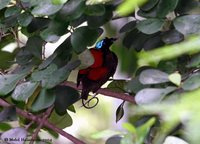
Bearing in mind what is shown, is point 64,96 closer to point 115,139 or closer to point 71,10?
point 115,139

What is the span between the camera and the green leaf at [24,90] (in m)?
0.86

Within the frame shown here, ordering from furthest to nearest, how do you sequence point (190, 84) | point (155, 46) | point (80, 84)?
1. point (80, 84)
2. point (155, 46)
3. point (190, 84)

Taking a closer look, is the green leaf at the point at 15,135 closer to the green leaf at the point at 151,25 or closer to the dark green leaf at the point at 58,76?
the dark green leaf at the point at 58,76

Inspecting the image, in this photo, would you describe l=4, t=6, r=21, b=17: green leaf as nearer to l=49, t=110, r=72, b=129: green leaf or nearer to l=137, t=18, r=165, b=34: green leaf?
l=137, t=18, r=165, b=34: green leaf

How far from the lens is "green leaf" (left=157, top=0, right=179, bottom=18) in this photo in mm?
724

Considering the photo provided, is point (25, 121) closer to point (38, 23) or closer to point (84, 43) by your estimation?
point (38, 23)

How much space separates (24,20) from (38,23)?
0.06 meters

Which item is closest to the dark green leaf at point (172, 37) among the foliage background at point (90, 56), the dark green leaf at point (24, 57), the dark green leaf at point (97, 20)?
the foliage background at point (90, 56)

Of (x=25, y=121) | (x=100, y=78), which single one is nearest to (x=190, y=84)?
(x=100, y=78)

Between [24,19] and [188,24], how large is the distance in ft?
1.18

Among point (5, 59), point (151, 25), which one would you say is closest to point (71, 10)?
point (151, 25)

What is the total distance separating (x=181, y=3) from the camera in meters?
0.80

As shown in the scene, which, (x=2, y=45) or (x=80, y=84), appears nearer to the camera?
(x=80, y=84)

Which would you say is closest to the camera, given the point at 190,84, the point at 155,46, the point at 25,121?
the point at 190,84
